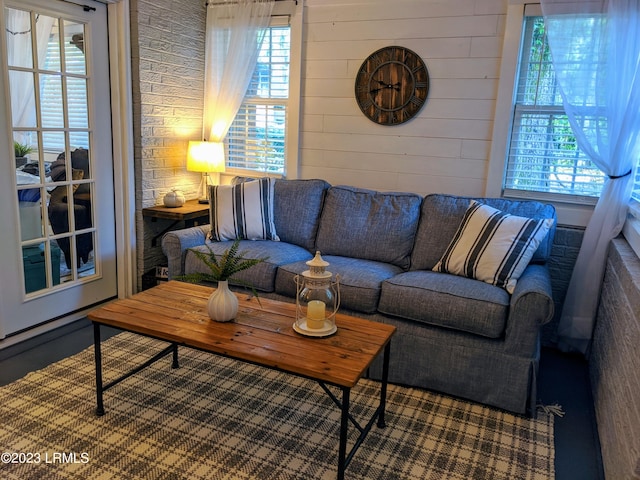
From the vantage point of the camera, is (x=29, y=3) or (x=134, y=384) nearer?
(x=134, y=384)

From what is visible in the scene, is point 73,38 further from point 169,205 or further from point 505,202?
point 505,202

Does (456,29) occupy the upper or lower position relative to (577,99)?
upper

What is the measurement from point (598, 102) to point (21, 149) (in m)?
3.23

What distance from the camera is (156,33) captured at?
3463 mm

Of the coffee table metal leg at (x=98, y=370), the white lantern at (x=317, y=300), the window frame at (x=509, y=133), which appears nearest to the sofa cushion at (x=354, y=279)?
the white lantern at (x=317, y=300)

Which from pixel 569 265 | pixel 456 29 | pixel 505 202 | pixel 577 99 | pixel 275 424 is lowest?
pixel 275 424

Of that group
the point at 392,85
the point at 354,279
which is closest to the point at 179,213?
the point at 354,279

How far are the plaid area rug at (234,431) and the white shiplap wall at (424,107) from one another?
1.58 metres

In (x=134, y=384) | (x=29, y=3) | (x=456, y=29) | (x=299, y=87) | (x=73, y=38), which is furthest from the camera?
(x=299, y=87)

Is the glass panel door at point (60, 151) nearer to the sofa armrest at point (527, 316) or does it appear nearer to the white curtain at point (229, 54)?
the white curtain at point (229, 54)

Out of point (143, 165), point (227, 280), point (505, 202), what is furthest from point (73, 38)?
point (505, 202)

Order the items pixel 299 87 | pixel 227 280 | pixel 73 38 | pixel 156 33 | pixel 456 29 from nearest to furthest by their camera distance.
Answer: pixel 227 280
pixel 73 38
pixel 456 29
pixel 156 33
pixel 299 87

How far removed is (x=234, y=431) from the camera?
214cm

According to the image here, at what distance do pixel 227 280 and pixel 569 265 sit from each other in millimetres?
2194
